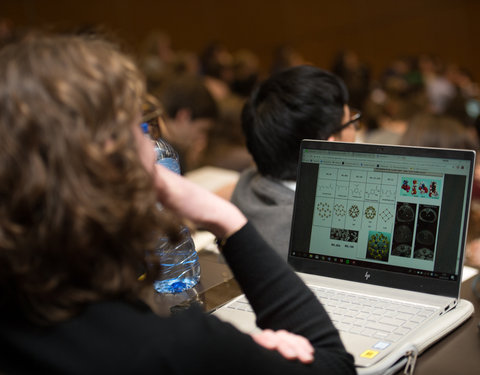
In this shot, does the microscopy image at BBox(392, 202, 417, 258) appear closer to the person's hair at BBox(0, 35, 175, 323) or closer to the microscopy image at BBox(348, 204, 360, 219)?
the microscopy image at BBox(348, 204, 360, 219)

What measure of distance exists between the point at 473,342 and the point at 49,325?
2.34ft

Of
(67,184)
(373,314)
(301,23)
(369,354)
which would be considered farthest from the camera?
(301,23)

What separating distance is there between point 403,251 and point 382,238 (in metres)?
0.04

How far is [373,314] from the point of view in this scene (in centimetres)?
101

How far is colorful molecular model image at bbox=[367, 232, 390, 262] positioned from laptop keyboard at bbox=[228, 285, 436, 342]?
79 mm

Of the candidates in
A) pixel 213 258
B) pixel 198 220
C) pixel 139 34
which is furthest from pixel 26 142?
pixel 139 34

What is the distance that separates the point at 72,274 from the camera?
622 millimetres

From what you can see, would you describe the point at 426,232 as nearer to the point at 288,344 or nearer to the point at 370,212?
the point at 370,212

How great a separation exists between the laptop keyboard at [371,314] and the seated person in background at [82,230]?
337mm

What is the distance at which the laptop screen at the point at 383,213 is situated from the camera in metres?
1.02

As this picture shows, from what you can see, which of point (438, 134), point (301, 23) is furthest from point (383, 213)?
point (301, 23)

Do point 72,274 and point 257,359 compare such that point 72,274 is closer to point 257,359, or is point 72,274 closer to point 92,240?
point 92,240

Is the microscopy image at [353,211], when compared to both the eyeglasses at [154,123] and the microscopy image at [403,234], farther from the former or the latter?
the eyeglasses at [154,123]

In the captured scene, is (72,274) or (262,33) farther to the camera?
(262,33)
